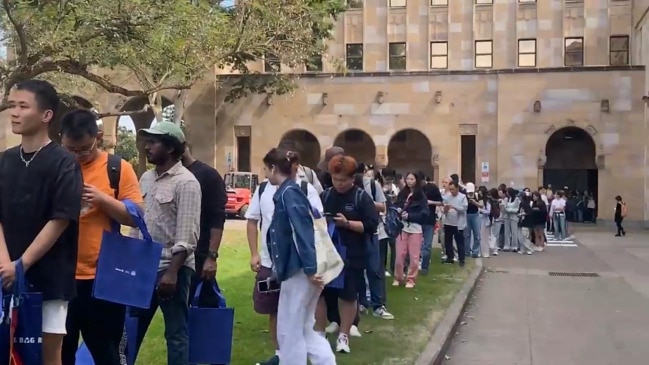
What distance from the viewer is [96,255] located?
473 cm

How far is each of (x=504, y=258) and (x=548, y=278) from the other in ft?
14.5

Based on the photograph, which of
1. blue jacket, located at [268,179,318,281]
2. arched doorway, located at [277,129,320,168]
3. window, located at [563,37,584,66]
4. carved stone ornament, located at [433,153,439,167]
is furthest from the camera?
arched doorway, located at [277,129,320,168]

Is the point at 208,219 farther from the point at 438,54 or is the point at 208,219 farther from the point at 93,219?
the point at 438,54

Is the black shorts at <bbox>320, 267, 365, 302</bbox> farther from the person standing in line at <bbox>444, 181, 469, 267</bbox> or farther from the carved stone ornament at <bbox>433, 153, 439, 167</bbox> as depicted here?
the carved stone ornament at <bbox>433, 153, 439, 167</bbox>

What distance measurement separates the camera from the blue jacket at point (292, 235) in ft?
18.7

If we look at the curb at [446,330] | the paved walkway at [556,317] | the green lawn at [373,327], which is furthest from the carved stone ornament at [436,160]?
the curb at [446,330]

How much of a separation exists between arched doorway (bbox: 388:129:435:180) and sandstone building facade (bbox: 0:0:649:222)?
0.06 metres

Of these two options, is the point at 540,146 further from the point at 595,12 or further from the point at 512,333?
the point at 512,333

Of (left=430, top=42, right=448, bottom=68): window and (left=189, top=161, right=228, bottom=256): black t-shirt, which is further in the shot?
(left=430, top=42, right=448, bottom=68): window

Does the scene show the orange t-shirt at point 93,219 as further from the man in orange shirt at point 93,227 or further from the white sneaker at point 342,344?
the white sneaker at point 342,344

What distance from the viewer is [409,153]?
142 feet

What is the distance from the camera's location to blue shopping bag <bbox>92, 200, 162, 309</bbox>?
4543mm

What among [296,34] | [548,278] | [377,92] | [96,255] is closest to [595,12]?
[377,92]

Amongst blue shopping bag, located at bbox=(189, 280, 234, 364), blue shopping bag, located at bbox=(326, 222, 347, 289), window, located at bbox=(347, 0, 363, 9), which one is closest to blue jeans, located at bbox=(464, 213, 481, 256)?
blue shopping bag, located at bbox=(326, 222, 347, 289)
